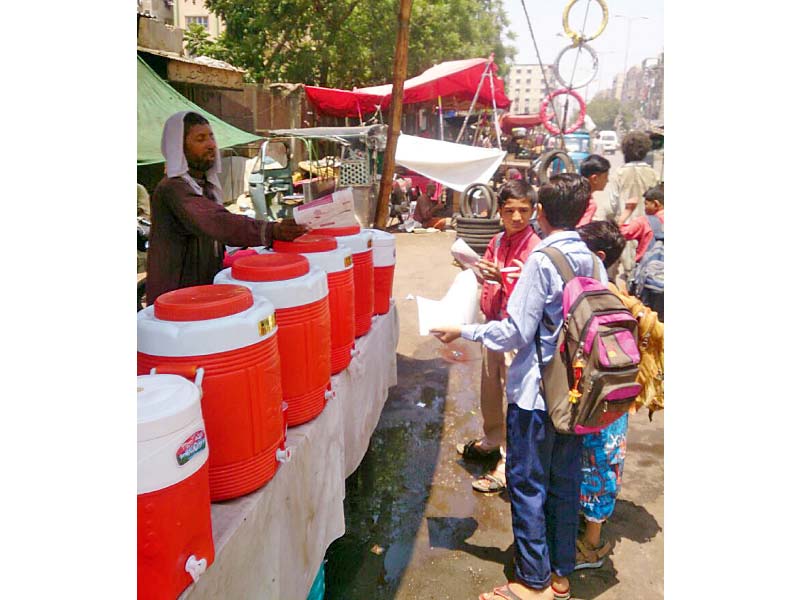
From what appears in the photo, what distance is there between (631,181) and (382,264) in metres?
3.05

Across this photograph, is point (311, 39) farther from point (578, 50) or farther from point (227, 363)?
point (227, 363)

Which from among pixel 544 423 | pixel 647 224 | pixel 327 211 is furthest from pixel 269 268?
pixel 647 224

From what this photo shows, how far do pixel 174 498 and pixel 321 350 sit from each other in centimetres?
82

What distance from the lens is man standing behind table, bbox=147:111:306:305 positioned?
6.81 feet

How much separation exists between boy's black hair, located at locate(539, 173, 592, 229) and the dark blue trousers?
2.38ft

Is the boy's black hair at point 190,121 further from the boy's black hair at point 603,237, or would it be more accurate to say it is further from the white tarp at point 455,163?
the white tarp at point 455,163

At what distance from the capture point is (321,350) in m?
1.77

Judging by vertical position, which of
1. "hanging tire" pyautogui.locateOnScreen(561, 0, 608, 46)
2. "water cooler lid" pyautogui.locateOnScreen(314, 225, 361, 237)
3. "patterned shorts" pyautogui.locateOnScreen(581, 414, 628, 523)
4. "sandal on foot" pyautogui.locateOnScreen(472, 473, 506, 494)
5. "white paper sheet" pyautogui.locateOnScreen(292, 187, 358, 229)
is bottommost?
"sandal on foot" pyautogui.locateOnScreen(472, 473, 506, 494)

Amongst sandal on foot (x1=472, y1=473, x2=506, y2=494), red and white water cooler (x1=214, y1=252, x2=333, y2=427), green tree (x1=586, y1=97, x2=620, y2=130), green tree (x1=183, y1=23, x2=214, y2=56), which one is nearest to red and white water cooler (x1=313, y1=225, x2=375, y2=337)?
red and white water cooler (x1=214, y1=252, x2=333, y2=427)

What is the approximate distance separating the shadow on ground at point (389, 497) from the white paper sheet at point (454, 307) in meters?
1.12

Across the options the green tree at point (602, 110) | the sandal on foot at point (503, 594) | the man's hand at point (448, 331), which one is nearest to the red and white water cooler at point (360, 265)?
the man's hand at point (448, 331)

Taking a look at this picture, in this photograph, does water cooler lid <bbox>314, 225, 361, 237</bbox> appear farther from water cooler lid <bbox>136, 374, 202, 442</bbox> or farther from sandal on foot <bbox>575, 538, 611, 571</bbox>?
sandal on foot <bbox>575, 538, 611, 571</bbox>
